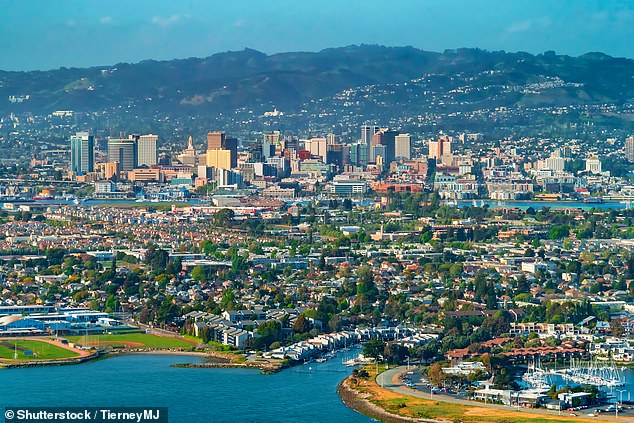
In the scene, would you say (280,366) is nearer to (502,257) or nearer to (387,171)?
(502,257)

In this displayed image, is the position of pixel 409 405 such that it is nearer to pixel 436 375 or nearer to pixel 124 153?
pixel 436 375

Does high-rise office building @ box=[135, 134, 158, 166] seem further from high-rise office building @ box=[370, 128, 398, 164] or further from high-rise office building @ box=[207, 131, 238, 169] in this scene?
high-rise office building @ box=[370, 128, 398, 164]

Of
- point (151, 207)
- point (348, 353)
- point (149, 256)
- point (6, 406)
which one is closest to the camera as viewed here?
point (6, 406)

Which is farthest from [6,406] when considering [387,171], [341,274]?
[387,171]

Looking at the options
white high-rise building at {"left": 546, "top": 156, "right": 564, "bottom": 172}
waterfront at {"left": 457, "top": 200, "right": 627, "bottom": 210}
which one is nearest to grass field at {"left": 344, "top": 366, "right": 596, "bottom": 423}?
waterfront at {"left": 457, "top": 200, "right": 627, "bottom": 210}

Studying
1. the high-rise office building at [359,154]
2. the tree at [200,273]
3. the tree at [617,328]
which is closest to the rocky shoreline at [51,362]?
the tree at [617,328]

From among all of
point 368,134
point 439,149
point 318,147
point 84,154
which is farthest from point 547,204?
point 368,134
